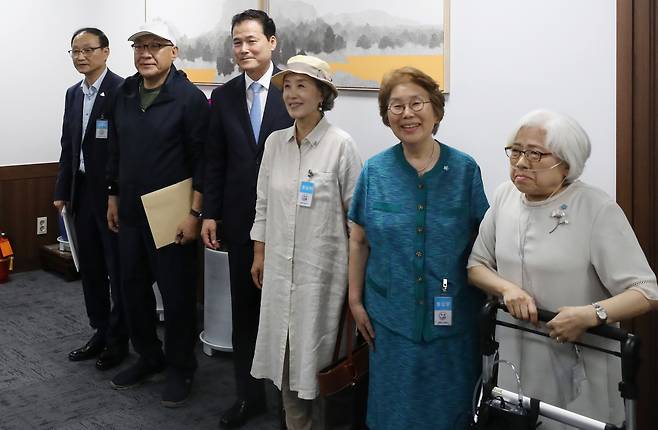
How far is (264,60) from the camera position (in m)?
2.74

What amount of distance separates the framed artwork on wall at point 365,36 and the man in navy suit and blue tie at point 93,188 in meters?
0.94

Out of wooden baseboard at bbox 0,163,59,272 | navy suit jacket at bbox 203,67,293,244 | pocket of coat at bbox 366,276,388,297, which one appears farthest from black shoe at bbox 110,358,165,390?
wooden baseboard at bbox 0,163,59,272

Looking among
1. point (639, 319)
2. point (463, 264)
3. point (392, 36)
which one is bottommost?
point (639, 319)

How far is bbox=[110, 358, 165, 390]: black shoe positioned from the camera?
3.26 m

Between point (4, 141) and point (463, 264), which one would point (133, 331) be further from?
point (4, 141)

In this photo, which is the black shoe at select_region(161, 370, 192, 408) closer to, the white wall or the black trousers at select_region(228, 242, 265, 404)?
the black trousers at select_region(228, 242, 265, 404)

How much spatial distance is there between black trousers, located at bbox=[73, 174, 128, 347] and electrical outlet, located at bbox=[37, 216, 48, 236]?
6.80 ft

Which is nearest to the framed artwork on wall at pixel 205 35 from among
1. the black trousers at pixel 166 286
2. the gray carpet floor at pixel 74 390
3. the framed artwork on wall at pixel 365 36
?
the framed artwork on wall at pixel 365 36

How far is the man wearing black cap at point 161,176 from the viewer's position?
9.70 ft

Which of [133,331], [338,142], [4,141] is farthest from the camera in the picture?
[4,141]

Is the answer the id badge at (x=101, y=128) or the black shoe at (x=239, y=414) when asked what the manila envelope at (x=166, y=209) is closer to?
the id badge at (x=101, y=128)

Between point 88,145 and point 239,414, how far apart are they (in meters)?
1.57

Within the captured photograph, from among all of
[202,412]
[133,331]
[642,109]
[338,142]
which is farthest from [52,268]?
[642,109]

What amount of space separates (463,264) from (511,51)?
950 millimetres
